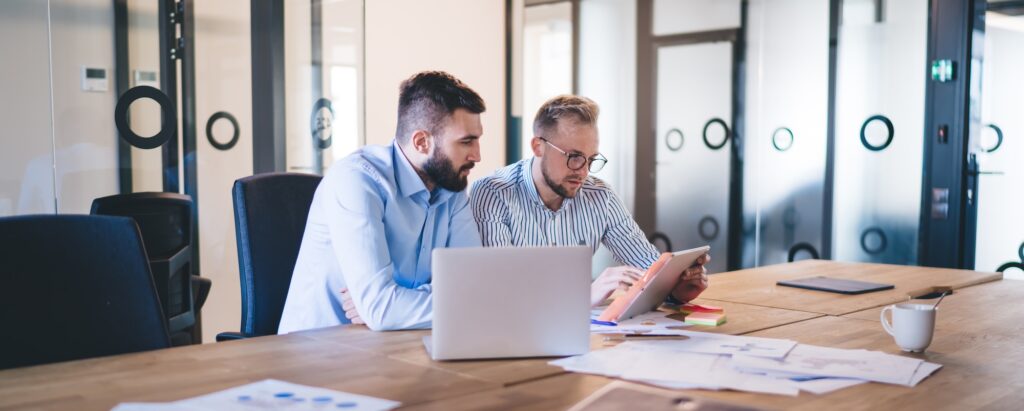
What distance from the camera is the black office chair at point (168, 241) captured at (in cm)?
336

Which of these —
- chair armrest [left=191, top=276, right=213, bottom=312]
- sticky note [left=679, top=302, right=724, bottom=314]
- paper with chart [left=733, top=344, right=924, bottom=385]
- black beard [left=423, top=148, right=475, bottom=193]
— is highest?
black beard [left=423, top=148, right=475, bottom=193]

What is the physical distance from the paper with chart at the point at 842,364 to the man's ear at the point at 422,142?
3.72ft

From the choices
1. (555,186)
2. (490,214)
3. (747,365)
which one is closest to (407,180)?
(490,214)

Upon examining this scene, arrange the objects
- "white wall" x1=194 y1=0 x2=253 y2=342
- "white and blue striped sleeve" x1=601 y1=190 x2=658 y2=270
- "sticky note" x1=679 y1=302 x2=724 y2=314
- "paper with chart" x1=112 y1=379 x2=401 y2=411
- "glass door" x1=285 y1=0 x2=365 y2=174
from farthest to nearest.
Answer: "glass door" x1=285 y1=0 x2=365 y2=174 → "white wall" x1=194 y1=0 x2=253 y2=342 → "white and blue striped sleeve" x1=601 y1=190 x2=658 y2=270 → "sticky note" x1=679 y1=302 x2=724 y2=314 → "paper with chart" x1=112 y1=379 x2=401 y2=411

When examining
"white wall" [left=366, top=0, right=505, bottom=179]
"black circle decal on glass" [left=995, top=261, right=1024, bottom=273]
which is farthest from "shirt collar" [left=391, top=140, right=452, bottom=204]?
"black circle decal on glass" [left=995, top=261, right=1024, bottom=273]

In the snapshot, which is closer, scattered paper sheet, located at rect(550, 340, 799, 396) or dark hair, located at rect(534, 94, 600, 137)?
scattered paper sheet, located at rect(550, 340, 799, 396)

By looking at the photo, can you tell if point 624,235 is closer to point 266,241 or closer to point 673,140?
point 266,241

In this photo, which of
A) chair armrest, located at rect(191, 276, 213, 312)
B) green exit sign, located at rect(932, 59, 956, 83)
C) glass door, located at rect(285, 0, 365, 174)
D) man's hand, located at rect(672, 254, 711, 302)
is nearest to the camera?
man's hand, located at rect(672, 254, 711, 302)

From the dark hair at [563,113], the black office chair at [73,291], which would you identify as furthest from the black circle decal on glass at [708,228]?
the black office chair at [73,291]

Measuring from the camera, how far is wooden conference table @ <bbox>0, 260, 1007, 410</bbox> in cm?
141

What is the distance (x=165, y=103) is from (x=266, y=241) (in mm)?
1756

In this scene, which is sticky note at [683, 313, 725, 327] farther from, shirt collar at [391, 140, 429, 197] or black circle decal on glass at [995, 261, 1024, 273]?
black circle decal on glass at [995, 261, 1024, 273]

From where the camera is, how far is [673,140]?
5582 mm

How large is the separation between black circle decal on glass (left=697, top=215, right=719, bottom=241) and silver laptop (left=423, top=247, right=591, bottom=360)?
387 centimetres
